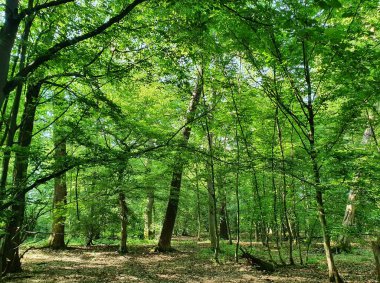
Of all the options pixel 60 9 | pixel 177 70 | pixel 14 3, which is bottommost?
pixel 14 3

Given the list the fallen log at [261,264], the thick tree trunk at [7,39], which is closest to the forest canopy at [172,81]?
the thick tree trunk at [7,39]

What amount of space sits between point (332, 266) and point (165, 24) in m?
6.06

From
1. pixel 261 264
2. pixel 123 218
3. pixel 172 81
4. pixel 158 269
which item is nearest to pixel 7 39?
pixel 172 81

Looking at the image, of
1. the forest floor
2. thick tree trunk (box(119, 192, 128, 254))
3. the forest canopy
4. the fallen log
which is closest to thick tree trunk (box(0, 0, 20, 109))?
the forest canopy

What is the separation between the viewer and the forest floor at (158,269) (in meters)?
7.64

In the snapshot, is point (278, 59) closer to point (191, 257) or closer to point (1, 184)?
point (1, 184)

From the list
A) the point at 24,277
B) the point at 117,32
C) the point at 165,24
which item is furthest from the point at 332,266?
the point at 24,277

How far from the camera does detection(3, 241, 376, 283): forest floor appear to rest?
7645 millimetres

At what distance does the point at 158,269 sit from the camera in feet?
30.5

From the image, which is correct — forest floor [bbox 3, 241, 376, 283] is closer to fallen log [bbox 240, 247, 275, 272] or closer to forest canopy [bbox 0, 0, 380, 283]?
fallen log [bbox 240, 247, 275, 272]

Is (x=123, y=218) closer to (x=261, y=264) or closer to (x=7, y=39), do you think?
(x=261, y=264)

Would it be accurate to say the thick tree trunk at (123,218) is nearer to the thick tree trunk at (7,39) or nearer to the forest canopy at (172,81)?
the forest canopy at (172,81)

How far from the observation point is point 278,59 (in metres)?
6.99

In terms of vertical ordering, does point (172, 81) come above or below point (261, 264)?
above
